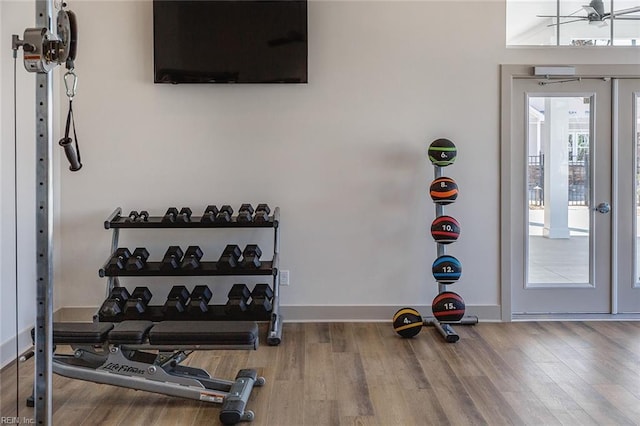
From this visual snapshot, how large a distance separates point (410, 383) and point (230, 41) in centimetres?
287

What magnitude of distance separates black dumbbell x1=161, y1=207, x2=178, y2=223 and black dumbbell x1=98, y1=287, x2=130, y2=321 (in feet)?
2.06

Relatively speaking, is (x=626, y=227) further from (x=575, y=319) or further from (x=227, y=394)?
(x=227, y=394)

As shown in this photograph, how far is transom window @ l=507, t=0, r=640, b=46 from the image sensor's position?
4.40 m

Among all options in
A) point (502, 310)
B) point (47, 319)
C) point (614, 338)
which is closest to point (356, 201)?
point (502, 310)

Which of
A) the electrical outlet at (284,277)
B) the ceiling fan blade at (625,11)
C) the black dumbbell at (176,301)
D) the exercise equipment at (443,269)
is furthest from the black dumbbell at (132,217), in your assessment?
the ceiling fan blade at (625,11)

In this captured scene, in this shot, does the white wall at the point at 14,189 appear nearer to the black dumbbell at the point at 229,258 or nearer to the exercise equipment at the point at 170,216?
the exercise equipment at the point at 170,216

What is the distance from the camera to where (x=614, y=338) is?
3895mm

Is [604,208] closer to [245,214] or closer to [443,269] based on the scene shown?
[443,269]

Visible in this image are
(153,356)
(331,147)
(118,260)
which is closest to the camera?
(153,356)

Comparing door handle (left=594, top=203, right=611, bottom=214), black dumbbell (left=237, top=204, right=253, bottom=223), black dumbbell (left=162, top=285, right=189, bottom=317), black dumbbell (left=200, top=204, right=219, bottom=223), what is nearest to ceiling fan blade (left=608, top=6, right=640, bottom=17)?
door handle (left=594, top=203, right=611, bottom=214)

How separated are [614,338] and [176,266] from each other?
3.29 m

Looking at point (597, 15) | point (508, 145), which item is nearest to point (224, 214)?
point (508, 145)

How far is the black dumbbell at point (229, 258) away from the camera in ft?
12.7

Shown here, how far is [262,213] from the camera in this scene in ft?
13.0
